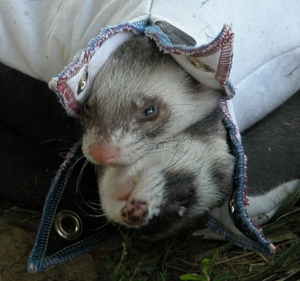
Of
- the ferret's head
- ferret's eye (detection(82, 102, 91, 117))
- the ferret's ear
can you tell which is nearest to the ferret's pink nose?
the ferret's head

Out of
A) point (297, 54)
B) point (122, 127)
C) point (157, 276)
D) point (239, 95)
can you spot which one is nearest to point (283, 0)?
point (297, 54)

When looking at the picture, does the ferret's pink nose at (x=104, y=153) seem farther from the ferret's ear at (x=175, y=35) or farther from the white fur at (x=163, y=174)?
the ferret's ear at (x=175, y=35)

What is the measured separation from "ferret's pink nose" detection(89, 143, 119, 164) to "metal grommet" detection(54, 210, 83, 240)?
11.0 inches

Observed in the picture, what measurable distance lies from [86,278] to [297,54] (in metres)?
0.68

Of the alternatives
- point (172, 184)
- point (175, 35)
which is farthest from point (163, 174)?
point (175, 35)

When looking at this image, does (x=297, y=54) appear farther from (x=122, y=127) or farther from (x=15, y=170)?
(x=15, y=170)

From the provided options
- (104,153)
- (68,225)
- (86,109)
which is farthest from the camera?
(68,225)

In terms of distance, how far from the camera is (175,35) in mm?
1023

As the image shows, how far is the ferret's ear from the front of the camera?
1.01m

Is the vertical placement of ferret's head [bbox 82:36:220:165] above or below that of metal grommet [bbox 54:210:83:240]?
above

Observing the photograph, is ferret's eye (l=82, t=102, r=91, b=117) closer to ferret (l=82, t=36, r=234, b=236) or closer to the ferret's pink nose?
ferret (l=82, t=36, r=234, b=236)

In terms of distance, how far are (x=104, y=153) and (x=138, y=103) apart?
4.7 inches

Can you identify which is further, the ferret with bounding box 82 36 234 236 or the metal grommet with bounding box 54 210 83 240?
the metal grommet with bounding box 54 210 83 240

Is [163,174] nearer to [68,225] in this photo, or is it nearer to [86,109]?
[86,109]
